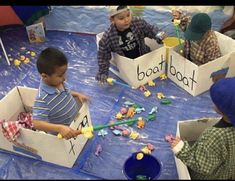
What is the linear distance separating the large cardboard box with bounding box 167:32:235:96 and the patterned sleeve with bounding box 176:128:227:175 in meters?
0.58

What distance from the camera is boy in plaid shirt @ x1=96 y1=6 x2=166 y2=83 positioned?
5.67ft

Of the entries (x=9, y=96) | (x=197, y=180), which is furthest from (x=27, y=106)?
(x=197, y=180)

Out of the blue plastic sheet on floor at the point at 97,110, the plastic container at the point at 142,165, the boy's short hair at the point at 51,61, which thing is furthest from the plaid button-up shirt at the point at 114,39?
the plastic container at the point at 142,165

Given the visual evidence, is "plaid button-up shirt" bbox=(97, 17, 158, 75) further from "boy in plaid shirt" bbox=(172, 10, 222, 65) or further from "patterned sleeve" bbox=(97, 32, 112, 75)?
"boy in plaid shirt" bbox=(172, 10, 222, 65)

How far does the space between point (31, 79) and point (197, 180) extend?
1.21 metres

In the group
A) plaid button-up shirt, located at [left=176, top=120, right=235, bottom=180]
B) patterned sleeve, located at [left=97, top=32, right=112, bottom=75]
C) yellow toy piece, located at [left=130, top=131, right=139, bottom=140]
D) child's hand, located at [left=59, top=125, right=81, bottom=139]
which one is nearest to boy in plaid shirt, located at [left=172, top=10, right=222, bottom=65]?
patterned sleeve, located at [left=97, top=32, right=112, bottom=75]

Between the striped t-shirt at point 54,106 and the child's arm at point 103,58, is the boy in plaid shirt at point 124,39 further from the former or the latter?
the striped t-shirt at point 54,106

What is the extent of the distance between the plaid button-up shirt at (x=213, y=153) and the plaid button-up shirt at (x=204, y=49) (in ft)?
2.17

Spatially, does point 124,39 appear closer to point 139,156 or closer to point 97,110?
point 97,110

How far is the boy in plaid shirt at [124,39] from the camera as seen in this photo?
5.67 ft

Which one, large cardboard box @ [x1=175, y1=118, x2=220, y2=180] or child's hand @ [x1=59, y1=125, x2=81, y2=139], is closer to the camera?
child's hand @ [x1=59, y1=125, x2=81, y2=139]

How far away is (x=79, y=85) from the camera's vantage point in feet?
6.14

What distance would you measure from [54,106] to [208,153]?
2.01 ft

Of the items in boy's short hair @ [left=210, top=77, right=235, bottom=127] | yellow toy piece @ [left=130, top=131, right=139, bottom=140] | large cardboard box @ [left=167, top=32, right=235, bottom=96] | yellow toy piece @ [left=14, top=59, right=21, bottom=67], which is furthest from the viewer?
yellow toy piece @ [left=14, top=59, right=21, bottom=67]
